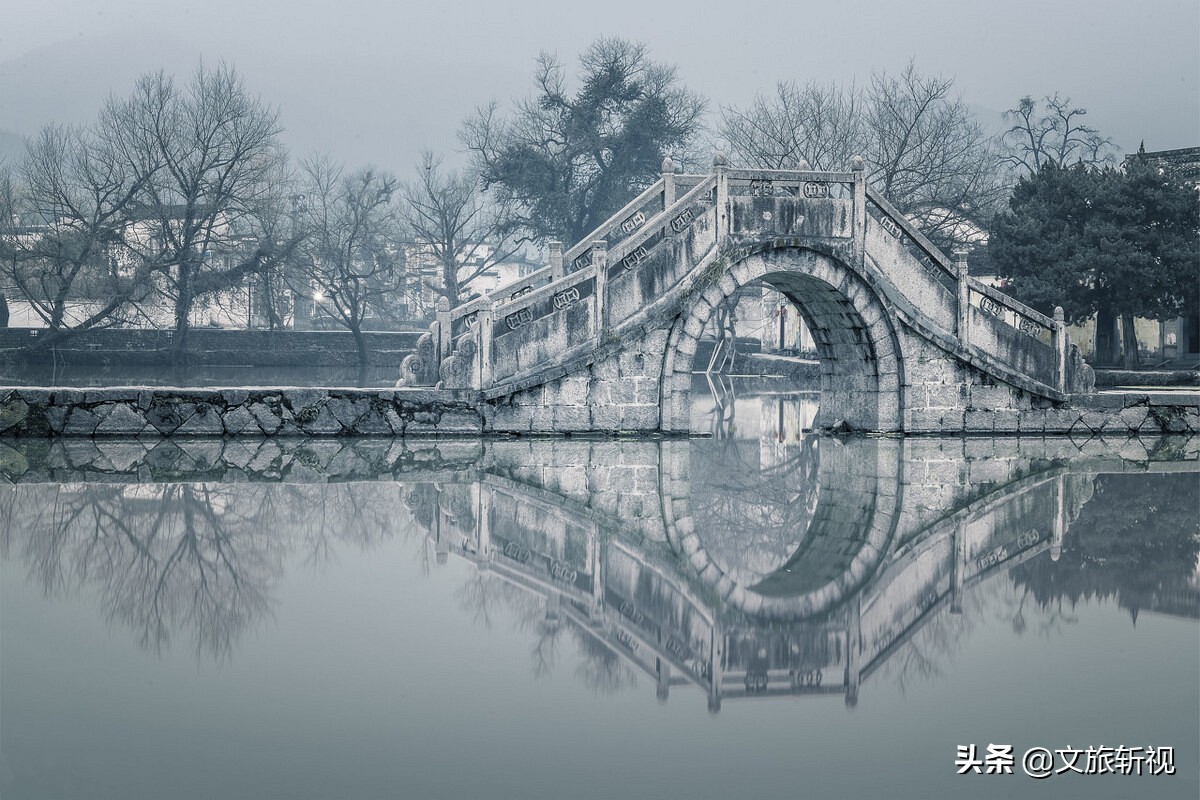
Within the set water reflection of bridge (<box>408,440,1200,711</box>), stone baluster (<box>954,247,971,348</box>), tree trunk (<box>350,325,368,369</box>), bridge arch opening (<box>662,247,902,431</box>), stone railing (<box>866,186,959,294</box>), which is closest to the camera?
water reflection of bridge (<box>408,440,1200,711</box>)

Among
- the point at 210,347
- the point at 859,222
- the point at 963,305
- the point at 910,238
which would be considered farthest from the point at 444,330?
the point at 210,347

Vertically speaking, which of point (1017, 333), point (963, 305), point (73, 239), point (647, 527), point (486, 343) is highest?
point (73, 239)

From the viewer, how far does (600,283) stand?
18.3 metres

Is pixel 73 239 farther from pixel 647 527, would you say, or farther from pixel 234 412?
pixel 647 527

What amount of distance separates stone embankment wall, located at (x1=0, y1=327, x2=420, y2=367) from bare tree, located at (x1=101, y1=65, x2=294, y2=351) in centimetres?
159

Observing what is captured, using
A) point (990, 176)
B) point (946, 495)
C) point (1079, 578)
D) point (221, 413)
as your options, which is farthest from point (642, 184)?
point (1079, 578)

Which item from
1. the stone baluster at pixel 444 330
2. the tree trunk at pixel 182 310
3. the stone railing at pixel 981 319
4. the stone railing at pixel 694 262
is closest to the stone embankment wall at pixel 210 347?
the tree trunk at pixel 182 310

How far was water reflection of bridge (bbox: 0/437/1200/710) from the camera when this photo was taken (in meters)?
6.96

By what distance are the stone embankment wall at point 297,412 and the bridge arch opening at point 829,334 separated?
963 millimetres

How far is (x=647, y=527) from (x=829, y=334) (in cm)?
1113

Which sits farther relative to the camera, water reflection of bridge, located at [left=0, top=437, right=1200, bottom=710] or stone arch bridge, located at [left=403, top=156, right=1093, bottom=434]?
stone arch bridge, located at [left=403, top=156, right=1093, bottom=434]

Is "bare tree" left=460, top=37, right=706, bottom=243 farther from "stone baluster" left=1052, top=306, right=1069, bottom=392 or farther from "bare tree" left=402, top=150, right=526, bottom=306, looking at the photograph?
"stone baluster" left=1052, top=306, right=1069, bottom=392

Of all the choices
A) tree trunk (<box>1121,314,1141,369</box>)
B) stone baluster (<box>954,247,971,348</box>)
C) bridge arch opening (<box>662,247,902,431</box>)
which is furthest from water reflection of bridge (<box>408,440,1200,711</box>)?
tree trunk (<box>1121,314,1141,369</box>)

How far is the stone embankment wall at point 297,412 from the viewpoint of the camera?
17.4m
